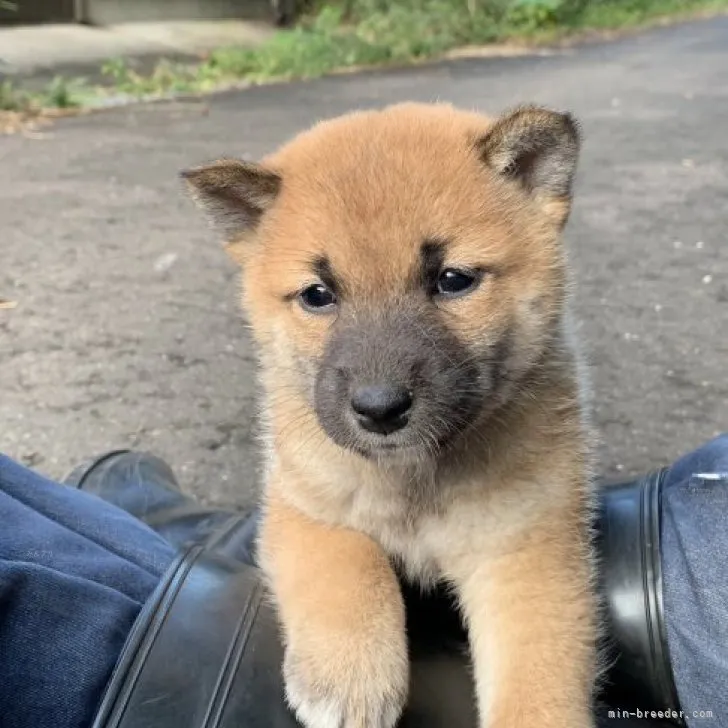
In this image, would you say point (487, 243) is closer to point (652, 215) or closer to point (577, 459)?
point (577, 459)

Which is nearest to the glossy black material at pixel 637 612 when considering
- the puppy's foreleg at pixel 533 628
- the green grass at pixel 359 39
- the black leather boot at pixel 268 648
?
the black leather boot at pixel 268 648

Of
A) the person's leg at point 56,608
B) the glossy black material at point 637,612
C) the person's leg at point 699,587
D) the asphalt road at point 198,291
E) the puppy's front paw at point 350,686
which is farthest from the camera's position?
the asphalt road at point 198,291

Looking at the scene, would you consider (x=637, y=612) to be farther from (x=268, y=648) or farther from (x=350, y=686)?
(x=268, y=648)

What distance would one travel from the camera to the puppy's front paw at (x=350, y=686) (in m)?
1.68

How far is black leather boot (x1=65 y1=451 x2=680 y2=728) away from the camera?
154 centimetres

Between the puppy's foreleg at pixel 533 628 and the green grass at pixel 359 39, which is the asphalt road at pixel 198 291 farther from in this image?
the puppy's foreleg at pixel 533 628

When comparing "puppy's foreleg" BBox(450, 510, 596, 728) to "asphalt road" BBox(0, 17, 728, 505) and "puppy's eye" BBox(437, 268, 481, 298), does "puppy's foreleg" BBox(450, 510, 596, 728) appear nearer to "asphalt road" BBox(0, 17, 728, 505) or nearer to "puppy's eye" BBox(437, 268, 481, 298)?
"puppy's eye" BBox(437, 268, 481, 298)

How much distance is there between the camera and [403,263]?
1.84 metres

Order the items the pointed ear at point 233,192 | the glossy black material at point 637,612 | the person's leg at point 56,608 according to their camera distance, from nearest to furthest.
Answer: the person's leg at point 56,608, the glossy black material at point 637,612, the pointed ear at point 233,192

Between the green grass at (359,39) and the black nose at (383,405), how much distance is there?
8373 mm

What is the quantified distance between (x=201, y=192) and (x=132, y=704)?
1155mm

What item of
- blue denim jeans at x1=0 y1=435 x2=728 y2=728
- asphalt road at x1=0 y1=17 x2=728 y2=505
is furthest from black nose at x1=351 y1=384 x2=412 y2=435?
asphalt road at x1=0 y1=17 x2=728 y2=505

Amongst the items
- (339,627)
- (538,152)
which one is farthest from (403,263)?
(339,627)

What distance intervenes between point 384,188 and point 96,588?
37.0 inches
